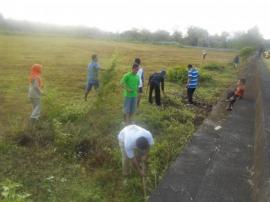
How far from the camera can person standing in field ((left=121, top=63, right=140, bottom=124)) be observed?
363 inches

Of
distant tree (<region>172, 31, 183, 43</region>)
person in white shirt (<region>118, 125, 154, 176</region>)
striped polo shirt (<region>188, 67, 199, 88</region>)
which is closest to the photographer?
person in white shirt (<region>118, 125, 154, 176</region>)

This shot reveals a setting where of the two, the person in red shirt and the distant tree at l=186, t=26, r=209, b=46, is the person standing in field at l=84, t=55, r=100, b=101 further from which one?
the distant tree at l=186, t=26, r=209, b=46

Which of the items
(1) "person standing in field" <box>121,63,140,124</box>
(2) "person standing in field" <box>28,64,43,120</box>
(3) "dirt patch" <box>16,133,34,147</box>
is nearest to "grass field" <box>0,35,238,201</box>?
(3) "dirt patch" <box>16,133,34,147</box>

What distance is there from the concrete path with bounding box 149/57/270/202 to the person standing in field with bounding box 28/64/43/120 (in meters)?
3.79

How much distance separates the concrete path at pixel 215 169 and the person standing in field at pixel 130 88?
1.77m

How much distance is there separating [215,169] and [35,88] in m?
4.70

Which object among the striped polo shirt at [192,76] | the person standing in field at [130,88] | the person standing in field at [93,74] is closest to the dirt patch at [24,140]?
the person standing in field at [130,88]

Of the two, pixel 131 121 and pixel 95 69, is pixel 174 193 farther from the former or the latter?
pixel 95 69

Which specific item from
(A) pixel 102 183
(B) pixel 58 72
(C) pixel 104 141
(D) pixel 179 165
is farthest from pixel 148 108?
(B) pixel 58 72

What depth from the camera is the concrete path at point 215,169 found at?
6371 millimetres

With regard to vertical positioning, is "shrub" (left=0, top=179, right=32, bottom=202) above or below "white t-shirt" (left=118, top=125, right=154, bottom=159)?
below

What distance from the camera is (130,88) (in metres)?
9.36

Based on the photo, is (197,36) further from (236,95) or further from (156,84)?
(156,84)

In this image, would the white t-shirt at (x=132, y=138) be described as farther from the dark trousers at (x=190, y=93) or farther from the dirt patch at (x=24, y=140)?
the dark trousers at (x=190, y=93)
